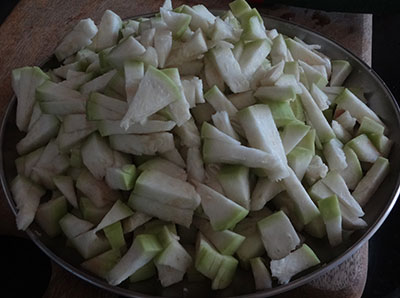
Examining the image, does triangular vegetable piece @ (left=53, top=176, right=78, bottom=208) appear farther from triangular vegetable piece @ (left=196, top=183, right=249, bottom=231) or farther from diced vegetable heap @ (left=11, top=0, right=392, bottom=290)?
triangular vegetable piece @ (left=196, top=183, right=249, bottom=231)

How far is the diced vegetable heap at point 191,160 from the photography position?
3.06ft

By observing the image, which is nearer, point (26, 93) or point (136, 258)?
point (136, 258)

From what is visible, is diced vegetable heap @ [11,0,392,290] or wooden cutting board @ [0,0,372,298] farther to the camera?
wooden cutting board @ [0,0,372,298]

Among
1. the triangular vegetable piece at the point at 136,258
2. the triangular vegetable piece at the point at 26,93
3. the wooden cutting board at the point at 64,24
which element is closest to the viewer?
the triangular vegetable piece at the point at 136,258

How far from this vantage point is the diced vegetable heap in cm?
93

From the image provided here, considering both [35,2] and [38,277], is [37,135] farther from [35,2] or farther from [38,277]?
[35,2]

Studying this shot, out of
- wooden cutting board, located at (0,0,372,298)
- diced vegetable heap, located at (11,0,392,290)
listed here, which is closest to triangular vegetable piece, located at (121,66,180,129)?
diced vegetable heap, located at (11,0,392,290)

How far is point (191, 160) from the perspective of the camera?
983 mm

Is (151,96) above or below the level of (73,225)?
above

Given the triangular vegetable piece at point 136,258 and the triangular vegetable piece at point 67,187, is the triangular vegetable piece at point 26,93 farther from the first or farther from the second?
the triangular vegetable piece at point 136,258

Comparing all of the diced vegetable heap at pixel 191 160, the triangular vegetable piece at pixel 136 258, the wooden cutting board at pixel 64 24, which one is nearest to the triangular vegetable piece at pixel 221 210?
the diced vegetable heap at pixel 191 160

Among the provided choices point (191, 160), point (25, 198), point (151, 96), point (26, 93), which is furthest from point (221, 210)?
point (26, 93)

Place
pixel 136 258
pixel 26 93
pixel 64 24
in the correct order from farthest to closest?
pixel 64 24 < pixel 26 93 < pixel 136 258

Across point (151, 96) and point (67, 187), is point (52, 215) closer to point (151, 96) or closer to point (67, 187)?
point (67, 187)
